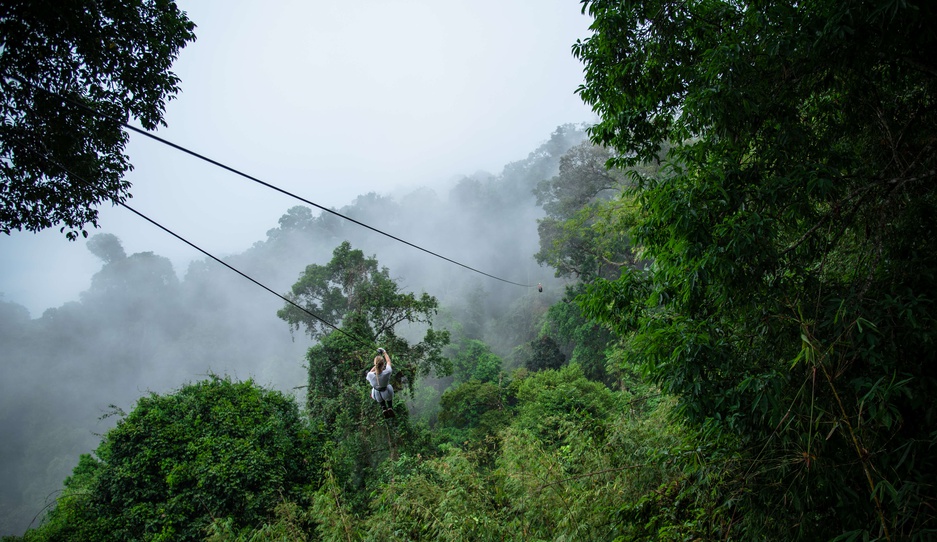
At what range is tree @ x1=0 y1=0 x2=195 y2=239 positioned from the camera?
3.37 metres

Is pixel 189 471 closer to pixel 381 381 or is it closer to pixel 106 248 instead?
pixel 381 381

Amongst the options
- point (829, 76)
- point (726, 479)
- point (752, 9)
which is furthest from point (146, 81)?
point (726, 479)

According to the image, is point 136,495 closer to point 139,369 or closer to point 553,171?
point 139,369

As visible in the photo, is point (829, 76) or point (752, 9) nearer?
point (829, 76)

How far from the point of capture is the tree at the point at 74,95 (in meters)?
3.37

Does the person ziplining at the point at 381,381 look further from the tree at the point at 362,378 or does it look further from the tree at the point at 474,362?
the tree at the point at 474,362

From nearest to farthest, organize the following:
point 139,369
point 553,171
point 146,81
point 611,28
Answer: point 611,28 → point 146,81 → point 139,369 → point 553,171

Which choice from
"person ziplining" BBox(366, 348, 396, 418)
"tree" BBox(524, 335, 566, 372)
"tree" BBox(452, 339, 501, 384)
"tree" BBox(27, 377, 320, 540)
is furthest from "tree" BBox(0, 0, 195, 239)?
"tree" BBox(452, 339, 501, 384)

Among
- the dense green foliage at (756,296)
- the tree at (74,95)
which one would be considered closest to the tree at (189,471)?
the dense green foliage at (756,296)

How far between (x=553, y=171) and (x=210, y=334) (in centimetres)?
3843

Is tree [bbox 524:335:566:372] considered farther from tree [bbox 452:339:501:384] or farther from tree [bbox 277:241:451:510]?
tree [bbox 277:241:451:510]

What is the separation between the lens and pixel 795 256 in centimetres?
250

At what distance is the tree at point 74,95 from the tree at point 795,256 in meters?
3.94

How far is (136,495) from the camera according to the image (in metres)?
6.56
